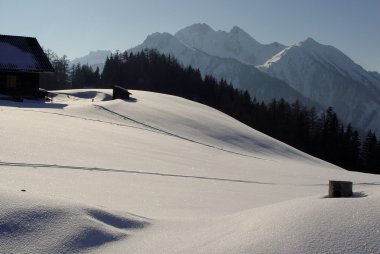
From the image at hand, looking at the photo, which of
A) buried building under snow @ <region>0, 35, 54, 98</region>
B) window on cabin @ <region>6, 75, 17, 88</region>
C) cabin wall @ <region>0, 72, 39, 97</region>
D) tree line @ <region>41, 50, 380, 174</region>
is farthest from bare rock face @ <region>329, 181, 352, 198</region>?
tree line @ <region>41, 50, 380, 174</region>

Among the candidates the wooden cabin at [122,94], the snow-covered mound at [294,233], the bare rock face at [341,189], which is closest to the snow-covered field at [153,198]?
the snow-covered mound at [294,233]

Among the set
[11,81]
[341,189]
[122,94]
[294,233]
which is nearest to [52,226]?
[294,233]

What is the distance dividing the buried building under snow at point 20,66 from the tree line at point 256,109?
48.1 meters

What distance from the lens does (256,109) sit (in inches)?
3113

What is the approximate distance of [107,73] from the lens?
9012cm

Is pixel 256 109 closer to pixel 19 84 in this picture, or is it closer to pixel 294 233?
pixel 19 84

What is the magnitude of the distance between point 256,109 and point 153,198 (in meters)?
73.8

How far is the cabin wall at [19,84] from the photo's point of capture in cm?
2847

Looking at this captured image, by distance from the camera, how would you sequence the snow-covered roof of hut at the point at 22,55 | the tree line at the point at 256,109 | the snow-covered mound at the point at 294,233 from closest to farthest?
the snow-covered mound at the point at 294,233 → the snow-covered roof of hut at the point at 22,55 → the tree line at the point at 256,109

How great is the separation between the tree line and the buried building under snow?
158 feet

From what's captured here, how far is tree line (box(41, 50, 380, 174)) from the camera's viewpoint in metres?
65.4

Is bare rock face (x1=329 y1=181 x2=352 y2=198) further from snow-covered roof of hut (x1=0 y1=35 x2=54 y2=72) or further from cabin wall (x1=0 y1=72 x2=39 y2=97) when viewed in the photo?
cabin wall (x1=0 y1=72 x2=39 y2=97)

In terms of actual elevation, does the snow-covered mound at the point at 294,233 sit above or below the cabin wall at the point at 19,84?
below

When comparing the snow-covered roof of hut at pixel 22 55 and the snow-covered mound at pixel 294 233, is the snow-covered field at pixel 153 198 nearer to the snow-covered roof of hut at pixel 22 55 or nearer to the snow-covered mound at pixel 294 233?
the snow-covered mound at pixel 294 233
